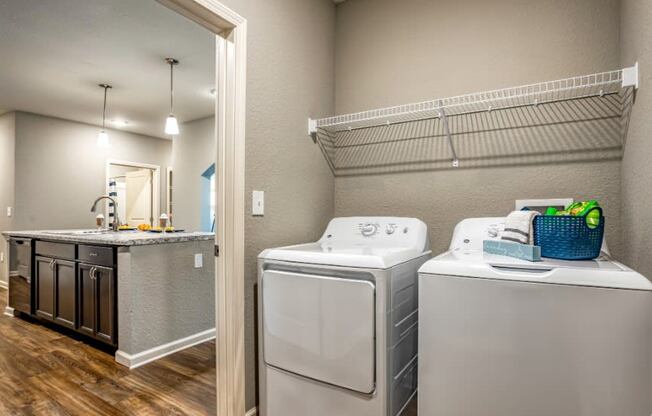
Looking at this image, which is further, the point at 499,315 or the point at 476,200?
the point at 476,200

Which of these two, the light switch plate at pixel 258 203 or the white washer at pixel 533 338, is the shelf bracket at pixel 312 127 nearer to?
the light switch plate at pixel 258 203

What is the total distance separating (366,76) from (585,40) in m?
1.14

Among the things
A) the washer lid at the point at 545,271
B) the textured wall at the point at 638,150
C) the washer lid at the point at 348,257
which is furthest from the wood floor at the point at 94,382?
the textured wall at the point at 638,150

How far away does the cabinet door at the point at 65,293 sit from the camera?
2874 millimetres

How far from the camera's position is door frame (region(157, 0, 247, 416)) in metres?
1.58

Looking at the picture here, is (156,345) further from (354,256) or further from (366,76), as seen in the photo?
(366,76)

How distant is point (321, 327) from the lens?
4.56 ft

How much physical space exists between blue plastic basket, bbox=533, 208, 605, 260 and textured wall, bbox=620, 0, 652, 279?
13 cm

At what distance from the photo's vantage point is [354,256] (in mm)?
1362

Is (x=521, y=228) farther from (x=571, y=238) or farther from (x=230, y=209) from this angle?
(x=230, y=209)

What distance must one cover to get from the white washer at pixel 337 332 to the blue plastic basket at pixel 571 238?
537mm

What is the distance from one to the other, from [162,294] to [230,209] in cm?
145

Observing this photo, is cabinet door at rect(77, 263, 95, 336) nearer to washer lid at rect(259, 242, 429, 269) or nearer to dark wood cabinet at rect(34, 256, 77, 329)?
dark wood cabinet at rect(34, 256, 77, 329)

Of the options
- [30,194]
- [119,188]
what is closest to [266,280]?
[30,194]
